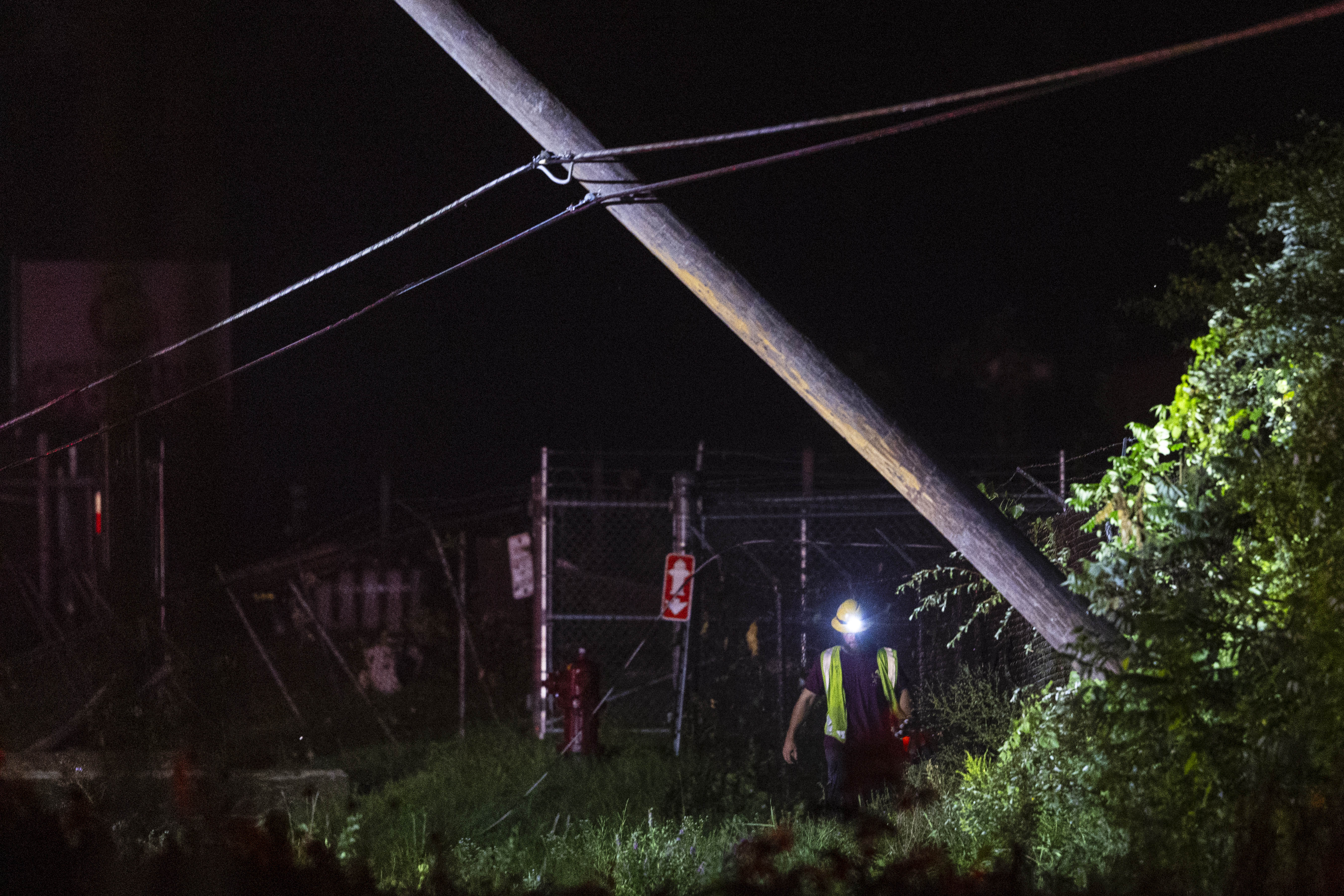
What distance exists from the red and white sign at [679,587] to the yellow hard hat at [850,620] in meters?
1.92

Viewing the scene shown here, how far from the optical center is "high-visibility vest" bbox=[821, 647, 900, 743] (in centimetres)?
798

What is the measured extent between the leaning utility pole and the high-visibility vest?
3254mm

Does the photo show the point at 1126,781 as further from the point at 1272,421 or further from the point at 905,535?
the point at 905,535

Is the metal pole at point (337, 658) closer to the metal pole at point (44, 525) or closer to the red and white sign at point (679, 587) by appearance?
the red and white sign at point (679, 587)

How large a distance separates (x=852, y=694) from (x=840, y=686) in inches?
4.1

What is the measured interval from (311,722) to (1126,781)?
10.6 metres

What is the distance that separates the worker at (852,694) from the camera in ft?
26.0

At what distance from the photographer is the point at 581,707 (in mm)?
9688

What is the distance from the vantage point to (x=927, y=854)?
2.89m

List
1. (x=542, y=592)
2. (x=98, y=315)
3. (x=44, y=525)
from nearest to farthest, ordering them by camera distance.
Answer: (x=542, y=592) → (x=44, y=525) → (x=98, y=315)

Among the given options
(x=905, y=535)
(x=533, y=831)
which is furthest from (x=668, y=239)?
(x=905, y=535)

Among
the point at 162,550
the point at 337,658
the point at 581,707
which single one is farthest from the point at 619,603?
the point at 581,707

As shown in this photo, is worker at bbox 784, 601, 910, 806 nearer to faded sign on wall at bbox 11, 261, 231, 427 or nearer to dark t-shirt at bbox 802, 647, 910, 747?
dark t-shirt at bbox 802, 647, 910, 747

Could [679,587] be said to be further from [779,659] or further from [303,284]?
[303,284]
